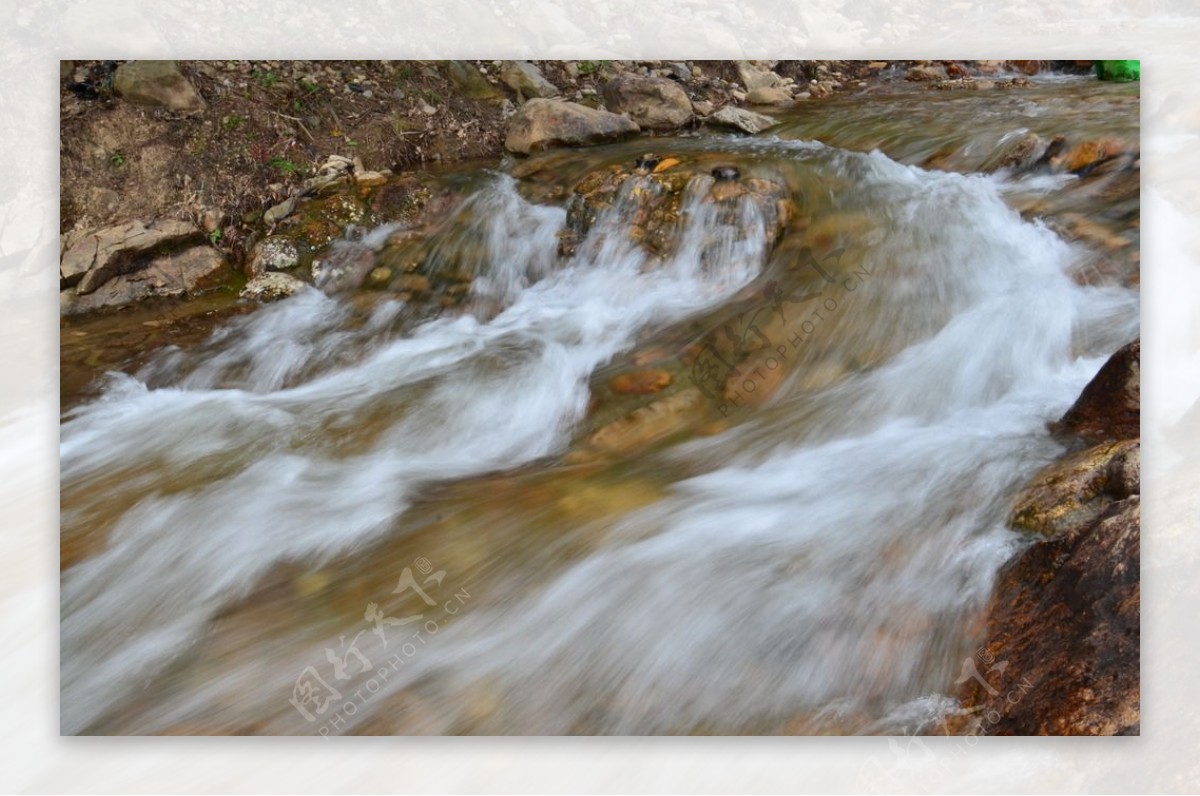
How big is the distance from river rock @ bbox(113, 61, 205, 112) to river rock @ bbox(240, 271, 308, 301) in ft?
1.81

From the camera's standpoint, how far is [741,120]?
3023 mm

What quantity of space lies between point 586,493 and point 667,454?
10.0 inches

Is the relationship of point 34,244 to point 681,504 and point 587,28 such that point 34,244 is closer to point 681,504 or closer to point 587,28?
point 587,28

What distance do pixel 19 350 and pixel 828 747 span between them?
2.49 metres

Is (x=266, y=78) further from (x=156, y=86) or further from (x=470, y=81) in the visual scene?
(x=470, y=81)

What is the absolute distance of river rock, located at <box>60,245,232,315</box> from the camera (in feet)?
8.73

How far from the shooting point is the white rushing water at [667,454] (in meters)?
2.31

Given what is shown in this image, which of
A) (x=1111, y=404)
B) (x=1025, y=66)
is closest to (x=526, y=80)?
(x=1025, y=66)

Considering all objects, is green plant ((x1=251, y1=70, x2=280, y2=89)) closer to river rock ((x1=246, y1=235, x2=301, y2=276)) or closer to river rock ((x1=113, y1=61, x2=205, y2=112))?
river rock ((x1=113, y1=61, x2=205, y2=112))

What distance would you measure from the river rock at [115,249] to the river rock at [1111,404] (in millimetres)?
2636

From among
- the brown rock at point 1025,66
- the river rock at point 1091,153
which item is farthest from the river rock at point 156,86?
the river rock at point 1091,153

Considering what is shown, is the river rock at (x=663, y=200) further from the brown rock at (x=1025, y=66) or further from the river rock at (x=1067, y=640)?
the river rock at (x=1067, y=640)

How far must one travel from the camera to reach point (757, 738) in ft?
7.61

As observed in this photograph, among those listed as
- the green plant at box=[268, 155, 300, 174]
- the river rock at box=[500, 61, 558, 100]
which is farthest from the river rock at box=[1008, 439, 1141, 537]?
the green plant at box=[268, 155, 300, 174]
